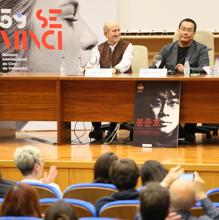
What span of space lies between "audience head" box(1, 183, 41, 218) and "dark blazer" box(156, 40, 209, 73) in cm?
371

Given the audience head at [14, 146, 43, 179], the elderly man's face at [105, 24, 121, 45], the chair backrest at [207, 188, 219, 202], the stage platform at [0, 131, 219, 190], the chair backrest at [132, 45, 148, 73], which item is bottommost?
the stage platform at [0, 131, 219, 190]

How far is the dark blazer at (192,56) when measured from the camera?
6270mm

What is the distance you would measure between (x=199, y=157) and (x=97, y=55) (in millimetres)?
2284

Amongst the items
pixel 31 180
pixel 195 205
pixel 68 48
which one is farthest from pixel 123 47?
pixel 195 205

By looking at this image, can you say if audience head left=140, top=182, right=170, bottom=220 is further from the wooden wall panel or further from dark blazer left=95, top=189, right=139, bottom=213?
the wooden wall panel

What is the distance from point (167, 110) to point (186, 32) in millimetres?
1250

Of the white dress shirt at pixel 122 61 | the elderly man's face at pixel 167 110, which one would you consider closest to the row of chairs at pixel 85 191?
the elderly man's face at pixel 167 110

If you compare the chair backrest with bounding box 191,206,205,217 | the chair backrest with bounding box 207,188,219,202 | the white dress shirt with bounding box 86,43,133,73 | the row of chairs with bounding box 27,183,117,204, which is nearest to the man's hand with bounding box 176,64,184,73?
the white dress shirt with bounding box 86,43,133,73

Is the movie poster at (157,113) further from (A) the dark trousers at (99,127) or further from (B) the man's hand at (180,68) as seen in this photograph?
(A) the dark trousers at (99,127)

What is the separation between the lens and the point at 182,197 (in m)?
2.73

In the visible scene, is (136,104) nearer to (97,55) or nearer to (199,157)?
(199,157)

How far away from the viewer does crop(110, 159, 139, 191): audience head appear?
315 centimetres

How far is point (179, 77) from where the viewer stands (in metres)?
5.37

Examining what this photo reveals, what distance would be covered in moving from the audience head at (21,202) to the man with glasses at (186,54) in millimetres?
3511
